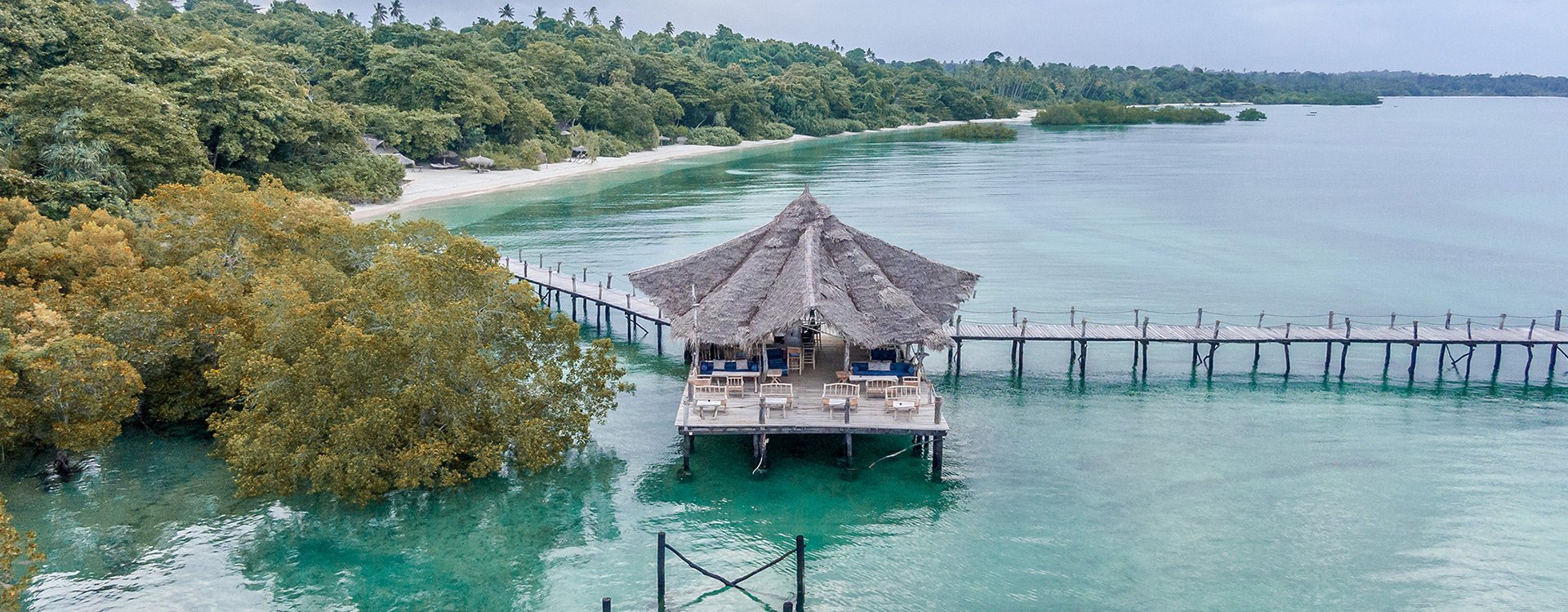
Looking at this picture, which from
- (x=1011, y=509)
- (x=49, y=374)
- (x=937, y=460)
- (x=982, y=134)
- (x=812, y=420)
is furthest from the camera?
(x=982, y=134)

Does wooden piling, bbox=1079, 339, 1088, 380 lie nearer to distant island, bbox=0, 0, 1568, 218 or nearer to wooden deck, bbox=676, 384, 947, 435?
wooden deck, bbox=676, 384, 947, 435

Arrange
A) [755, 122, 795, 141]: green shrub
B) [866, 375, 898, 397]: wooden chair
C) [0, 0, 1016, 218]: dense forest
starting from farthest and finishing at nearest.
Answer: [755, 122, 795, 141]: green shrub → [0, 0, 1016, 218]: dense forest → [866, 375, 898, 397]: wooden chair

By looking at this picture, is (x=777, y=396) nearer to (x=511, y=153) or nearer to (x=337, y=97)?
(x=511, y=153)

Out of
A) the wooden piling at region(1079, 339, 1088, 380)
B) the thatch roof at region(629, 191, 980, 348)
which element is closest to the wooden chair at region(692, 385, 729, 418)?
the thatch roof at region(629, 191, 980, 348)

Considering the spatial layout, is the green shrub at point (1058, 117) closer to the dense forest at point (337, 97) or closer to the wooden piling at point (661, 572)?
the dense forest at point (337, 97)

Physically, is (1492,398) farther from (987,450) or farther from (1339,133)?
(1339,133)

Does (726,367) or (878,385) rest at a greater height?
(726,367)

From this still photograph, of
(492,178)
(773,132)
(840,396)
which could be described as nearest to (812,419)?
(840,396)
